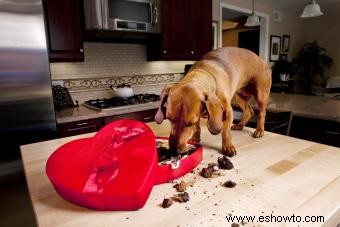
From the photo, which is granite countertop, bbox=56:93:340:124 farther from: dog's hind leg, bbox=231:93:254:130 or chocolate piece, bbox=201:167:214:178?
chocolate piece, bbox=201:167:214:178

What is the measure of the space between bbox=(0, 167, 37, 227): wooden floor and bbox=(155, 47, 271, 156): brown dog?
55.5 inches

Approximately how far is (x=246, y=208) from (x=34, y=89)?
176 centimetres

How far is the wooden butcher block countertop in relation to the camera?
607 millimetres

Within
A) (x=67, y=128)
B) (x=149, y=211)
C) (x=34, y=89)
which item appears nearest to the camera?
(x=149, y=211)

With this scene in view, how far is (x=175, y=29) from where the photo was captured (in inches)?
114

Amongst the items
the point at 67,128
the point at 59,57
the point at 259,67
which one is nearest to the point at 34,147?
the point at 67,128

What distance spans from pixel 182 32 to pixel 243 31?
508 cm

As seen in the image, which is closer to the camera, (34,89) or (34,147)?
(34,147)

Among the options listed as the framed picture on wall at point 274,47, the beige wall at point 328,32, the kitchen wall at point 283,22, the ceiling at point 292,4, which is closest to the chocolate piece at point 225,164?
the kitchen wall at point 283,22

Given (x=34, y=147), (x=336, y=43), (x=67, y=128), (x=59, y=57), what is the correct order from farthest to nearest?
(x=336, y=43) < (x=59, y=57) < (x=67, y=128) < (x=34, y=147)

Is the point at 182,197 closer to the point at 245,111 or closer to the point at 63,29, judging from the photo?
the point at 245,111

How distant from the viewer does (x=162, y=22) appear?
109 inches

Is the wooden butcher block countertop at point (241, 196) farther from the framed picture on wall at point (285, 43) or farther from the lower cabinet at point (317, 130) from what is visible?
the framed picture on wall at point (285, 43)

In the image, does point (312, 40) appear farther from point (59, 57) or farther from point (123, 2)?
point (59, 57)
